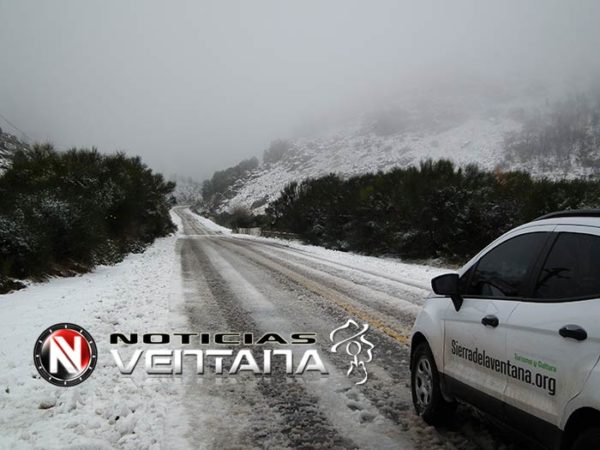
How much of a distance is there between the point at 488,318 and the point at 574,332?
908 mm

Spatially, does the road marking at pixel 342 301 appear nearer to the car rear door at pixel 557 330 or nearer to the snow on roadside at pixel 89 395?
the snow on roadside at pixel 89 395

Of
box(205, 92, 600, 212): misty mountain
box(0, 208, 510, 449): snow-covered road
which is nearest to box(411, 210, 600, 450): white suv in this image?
box(0, 208, 510, 449): snow-covered road

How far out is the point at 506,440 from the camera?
13.0ft

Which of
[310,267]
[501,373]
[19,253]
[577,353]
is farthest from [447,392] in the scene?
[310,267]

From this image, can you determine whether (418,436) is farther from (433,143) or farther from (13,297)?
(433,143)

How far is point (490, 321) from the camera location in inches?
133

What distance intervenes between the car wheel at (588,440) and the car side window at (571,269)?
69 cm

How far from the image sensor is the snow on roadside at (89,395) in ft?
13.5

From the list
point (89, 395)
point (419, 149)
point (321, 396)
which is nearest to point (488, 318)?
point (321, 396)

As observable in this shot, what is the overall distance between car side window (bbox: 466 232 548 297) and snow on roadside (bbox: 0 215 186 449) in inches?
112

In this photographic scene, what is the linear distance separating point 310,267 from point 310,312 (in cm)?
803

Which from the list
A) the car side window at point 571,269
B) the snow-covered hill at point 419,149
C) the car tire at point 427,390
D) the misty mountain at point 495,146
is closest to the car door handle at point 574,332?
the car side window at point 571,269

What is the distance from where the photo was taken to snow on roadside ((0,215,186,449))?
410 centimetres

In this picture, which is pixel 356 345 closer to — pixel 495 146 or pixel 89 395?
pixel 89 395
